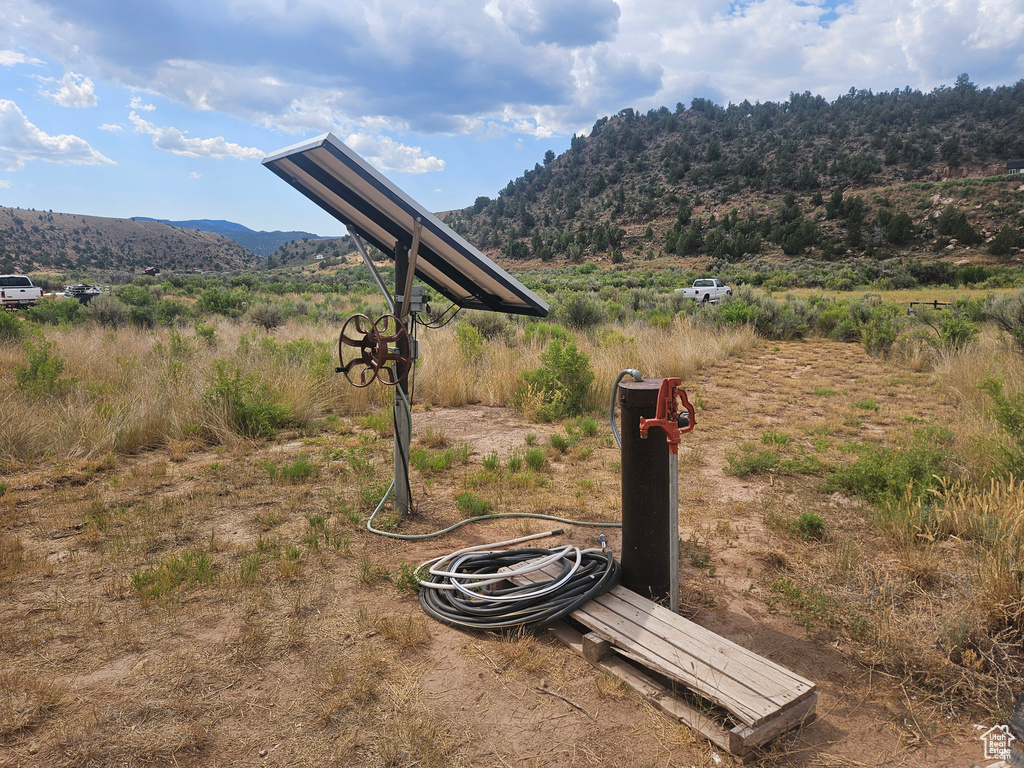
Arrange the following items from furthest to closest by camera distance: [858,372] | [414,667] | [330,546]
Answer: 1. [858,372]
2. [330,546]
3. [414,667]

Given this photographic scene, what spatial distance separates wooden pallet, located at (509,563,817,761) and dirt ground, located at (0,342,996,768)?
0.30ft

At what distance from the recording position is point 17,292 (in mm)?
25172

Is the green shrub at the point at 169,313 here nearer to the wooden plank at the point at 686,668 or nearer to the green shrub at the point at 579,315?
the green shrub at the point at 579,315

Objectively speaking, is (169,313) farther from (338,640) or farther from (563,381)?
(338,640)

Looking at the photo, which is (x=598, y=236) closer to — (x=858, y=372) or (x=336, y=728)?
(x=858, y=372)

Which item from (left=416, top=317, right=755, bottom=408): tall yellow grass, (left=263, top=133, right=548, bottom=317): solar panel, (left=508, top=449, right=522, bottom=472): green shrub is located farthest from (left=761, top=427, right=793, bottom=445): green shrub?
(left=263, top=133, right=548, bottom=317): solar panel

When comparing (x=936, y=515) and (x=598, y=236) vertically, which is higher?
(x=598, y=236)

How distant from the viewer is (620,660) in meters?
3.01

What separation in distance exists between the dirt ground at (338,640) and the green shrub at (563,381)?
90.2 inches

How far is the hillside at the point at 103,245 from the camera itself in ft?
215

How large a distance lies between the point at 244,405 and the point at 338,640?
4.73 metres

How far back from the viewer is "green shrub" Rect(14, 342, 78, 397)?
6945 millimetres

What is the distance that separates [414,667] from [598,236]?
6130 centimetres

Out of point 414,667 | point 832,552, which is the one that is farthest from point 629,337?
point 414,667
